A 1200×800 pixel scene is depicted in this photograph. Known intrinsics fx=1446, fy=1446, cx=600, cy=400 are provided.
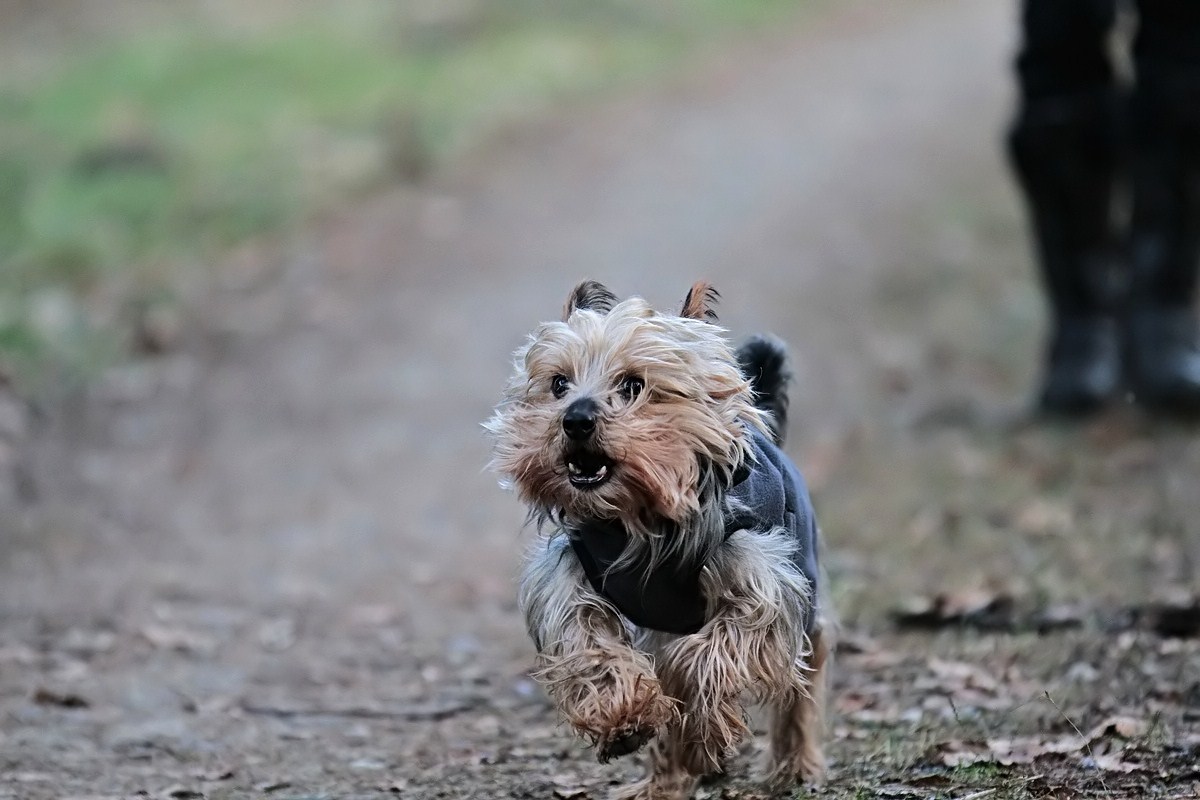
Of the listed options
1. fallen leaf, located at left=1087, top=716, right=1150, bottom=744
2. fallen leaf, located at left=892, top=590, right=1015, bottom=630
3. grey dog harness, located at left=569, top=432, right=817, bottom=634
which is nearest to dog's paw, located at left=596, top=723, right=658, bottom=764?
grey dog harness, located at left=569, top=432, right=817, bottom=634

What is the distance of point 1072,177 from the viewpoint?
24.6 feet

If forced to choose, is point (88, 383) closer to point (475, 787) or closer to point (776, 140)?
point (475, 787)

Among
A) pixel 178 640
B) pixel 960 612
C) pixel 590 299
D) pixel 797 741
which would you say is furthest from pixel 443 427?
pixel 590 299

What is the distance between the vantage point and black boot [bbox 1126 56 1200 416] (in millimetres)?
7055

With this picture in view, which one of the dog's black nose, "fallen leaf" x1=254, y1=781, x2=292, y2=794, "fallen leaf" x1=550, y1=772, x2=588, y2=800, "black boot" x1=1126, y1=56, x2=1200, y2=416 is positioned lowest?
"fallen leaf" x1=550, y1=772, x2=588, y2=800

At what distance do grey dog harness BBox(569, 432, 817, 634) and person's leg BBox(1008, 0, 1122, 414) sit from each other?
426 cm

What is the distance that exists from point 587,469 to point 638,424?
0.16 metres

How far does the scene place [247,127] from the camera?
14352 millimetres

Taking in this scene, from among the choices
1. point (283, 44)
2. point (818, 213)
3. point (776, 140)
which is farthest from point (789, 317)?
point (283, 44)

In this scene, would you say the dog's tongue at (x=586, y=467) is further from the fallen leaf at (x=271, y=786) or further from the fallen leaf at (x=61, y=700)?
the fallen leaf at (x=61, y=700)

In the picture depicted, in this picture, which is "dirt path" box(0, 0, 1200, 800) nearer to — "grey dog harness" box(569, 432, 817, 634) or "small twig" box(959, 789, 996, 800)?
"small twig" box(959, 789, 996, 800)

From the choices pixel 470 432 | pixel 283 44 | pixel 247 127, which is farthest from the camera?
pixel 283 44

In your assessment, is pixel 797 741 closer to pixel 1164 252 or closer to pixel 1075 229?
pixel 1164 252

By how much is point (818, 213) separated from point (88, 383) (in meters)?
6.42
